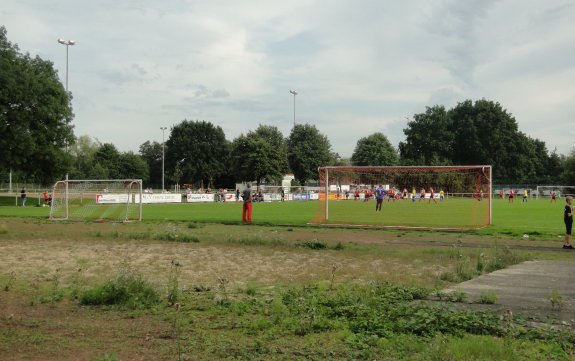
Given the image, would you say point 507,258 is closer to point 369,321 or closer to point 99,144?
point 369,321

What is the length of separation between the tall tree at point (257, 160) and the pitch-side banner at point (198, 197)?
19698 mm

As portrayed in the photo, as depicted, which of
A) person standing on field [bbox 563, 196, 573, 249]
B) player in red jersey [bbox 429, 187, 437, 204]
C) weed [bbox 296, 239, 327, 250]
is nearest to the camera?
weed [bbox 296, 239, 327, 250]

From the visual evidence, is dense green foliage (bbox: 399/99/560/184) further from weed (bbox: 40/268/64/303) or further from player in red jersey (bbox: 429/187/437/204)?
weed (bbox: 40/268/64/303)

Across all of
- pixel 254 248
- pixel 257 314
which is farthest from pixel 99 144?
pixel 257 314

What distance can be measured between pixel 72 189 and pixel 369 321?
96.4 ft

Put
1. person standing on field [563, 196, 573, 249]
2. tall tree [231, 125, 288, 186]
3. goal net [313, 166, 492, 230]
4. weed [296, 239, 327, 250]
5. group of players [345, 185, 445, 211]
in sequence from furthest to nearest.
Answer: tall tree [231, 125, 288, 186] → group of players [345, 185, 445, 211] → goal net [313, 166, 492, 230] → person standing on field [563, 196, 573, 249] → weed [296, 239, 327, 250]

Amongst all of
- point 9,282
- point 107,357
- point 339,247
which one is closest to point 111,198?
point 339,247

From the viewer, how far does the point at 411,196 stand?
1615 inches

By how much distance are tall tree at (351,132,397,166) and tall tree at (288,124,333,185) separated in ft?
46.8

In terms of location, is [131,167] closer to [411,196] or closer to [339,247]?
[411,196]

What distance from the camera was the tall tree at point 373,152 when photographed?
115250 millimetres

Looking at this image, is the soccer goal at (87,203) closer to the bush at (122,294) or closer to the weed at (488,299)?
the bush at (122,294)

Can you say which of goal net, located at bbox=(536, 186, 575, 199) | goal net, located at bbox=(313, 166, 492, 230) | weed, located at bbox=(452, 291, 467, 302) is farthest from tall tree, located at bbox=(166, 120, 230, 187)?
weed, located at bbox=(452, 291, 467, 302)

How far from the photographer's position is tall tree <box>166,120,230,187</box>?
111 meters
